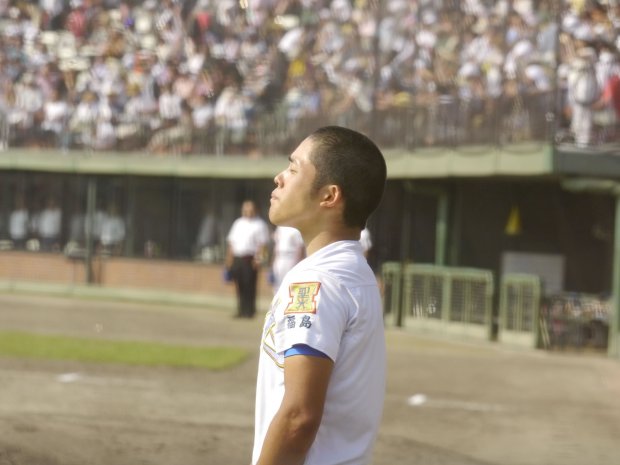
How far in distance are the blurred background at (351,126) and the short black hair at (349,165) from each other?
14.5m

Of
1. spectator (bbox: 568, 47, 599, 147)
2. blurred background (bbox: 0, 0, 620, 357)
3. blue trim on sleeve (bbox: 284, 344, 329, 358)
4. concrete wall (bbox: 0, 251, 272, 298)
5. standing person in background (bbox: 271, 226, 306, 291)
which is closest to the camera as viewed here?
blue trim on sleeve (bbox: 284, 344, 329, 358)

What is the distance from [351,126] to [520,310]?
17.3 ft

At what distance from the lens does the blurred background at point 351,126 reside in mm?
18281

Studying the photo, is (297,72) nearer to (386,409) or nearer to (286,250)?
(286,250)

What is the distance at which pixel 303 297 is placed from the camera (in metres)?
3.09

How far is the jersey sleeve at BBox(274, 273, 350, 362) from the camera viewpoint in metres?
3.03

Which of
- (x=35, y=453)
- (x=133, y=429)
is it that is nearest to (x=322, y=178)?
(x=35, y=453)

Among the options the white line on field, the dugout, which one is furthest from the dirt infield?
the dugout

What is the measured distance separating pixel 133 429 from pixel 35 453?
6.15ft

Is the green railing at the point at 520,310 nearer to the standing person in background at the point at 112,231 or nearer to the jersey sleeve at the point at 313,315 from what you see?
the standing person in background at the point at 112,231

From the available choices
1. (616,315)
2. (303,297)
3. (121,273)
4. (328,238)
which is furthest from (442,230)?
(303,297)

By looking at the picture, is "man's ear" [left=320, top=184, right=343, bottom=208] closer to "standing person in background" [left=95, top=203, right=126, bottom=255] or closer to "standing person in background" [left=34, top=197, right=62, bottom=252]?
"standing person in background" [left=95, top=203, right=126, bottom=255]

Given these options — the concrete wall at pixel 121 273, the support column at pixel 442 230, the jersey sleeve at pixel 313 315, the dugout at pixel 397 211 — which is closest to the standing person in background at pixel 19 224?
the dugout at pixel 397 211

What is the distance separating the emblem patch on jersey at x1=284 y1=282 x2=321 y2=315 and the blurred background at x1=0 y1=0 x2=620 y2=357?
14663mm
